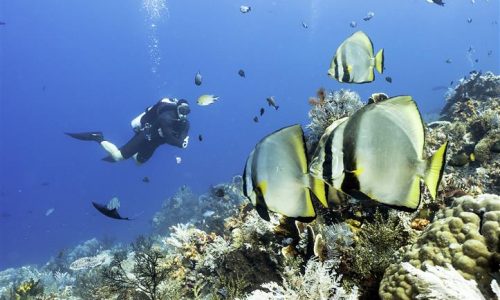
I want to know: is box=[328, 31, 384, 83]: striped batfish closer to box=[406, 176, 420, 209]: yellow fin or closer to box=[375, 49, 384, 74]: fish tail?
box=[375, 49, 384, 74]: fish tail

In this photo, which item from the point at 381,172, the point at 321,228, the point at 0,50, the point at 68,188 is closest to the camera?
the point at 381,172

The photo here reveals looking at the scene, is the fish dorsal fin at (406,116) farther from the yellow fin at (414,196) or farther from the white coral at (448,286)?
the white coral at (448,286)

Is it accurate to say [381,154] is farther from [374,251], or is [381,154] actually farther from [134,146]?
[134,146]

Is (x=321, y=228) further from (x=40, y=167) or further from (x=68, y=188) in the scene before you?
(x=40, y=167)

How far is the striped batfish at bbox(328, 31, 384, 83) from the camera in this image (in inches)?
156

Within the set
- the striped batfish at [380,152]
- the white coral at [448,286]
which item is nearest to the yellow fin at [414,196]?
the striped batfish at [380,152]

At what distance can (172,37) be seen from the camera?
179 meters

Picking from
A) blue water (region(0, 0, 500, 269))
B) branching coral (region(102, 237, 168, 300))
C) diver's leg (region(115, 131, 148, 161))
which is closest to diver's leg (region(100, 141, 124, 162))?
diver's leg (region(115, 131, 148, 161))

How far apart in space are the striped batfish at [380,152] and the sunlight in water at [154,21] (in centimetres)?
16236

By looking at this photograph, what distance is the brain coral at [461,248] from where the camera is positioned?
9.08ft

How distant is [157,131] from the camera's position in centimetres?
1198

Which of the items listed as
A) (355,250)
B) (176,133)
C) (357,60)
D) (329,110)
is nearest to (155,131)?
(176,133)

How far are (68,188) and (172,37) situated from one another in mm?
85548

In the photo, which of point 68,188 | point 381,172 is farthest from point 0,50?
point 381,172
